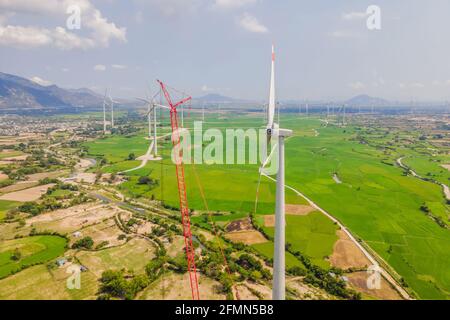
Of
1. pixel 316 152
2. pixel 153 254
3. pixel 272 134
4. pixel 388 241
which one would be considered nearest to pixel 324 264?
pixel 388 241

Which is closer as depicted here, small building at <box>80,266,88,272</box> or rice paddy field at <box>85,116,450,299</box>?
small building at <box>80,266,88,272</box>

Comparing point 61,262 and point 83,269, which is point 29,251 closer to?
point 61,262

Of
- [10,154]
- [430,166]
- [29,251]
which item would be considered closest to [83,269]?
[29,251]

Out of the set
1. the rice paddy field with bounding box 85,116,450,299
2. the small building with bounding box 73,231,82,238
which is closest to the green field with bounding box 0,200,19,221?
the small building with bounding box 73,231,82,238

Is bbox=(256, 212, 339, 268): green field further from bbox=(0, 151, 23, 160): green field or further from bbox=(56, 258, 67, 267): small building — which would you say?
bbox=(0, 151, 23, 160): green field
